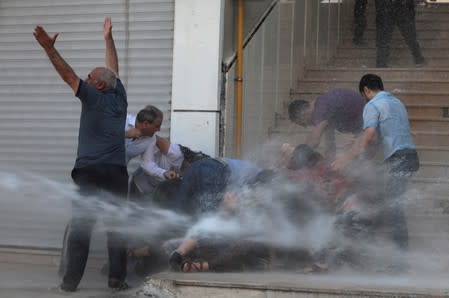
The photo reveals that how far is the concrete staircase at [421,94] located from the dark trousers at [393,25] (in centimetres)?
21

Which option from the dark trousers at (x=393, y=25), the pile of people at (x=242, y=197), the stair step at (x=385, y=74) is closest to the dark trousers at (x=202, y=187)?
the pile of people at (x=242, y=197)

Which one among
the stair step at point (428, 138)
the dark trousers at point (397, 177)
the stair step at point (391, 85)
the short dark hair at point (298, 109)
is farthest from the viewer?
the stair step at point (391, 85)

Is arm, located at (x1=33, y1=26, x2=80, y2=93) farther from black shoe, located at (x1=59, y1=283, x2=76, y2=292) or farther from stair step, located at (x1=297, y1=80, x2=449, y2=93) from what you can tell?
stair step, located at (x1=297, y1=80, x2=449, y2=93)

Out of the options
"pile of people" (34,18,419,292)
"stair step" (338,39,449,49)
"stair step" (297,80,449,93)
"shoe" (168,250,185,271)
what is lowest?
"shoe" (168,250,185,271)

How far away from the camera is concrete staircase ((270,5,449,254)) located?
8602 mm

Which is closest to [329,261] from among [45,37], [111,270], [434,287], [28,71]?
[434,287]

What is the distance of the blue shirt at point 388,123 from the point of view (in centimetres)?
792

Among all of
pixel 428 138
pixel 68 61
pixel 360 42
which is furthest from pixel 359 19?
pixel 68 61

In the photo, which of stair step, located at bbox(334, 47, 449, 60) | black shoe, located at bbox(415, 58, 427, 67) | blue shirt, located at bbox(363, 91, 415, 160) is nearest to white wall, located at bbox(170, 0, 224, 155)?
blue shirt, located at bbox(363, 91, 415, 160)

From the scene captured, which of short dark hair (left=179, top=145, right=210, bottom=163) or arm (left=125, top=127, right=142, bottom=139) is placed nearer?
arm (left=125, top=127, right=142, bottom=139)

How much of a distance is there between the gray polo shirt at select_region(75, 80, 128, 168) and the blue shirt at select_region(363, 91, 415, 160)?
2.10 metres

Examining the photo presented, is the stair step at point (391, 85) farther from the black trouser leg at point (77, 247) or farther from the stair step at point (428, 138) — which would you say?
the black trouser leg at point (77, 247)

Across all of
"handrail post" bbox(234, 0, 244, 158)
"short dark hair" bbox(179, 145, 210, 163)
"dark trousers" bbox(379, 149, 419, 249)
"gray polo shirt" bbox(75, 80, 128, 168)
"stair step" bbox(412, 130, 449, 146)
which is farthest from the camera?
"stair step" bbox(412, 130, 449, 146)

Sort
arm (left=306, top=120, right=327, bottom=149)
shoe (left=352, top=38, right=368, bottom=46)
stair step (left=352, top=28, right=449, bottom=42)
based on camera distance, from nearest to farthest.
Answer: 1. arm (left=306, top=120, right=327, bottom=149)
2. stair step (left=352, top=28, right=449, bottom=42)
3. shoe (left=352, top=38, right=368, bottom=46)
